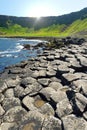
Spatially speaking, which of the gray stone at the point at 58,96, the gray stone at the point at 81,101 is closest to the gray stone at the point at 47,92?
the gray stone at the point at 58,96

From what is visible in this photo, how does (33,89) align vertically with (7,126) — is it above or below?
above

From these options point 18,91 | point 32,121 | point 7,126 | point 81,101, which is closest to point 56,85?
Answer: point 18,91

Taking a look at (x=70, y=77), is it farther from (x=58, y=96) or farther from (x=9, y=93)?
(x=9, y=93)

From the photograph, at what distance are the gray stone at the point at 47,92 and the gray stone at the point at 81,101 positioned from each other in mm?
2240

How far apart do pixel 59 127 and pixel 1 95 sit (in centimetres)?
648

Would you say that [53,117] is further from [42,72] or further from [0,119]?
[42,72]

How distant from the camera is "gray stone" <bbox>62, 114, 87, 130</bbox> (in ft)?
41.6

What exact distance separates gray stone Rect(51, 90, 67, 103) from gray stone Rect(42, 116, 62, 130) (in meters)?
2.42

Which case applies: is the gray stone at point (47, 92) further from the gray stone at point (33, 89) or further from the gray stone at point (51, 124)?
the gray stone at point (51, 124)

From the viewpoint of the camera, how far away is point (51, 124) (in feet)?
43.1

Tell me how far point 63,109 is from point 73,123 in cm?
170

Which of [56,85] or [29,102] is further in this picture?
[56,85]

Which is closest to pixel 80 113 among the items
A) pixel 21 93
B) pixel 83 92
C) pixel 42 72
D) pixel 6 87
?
pixel 83 92

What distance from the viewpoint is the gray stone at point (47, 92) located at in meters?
17.0
